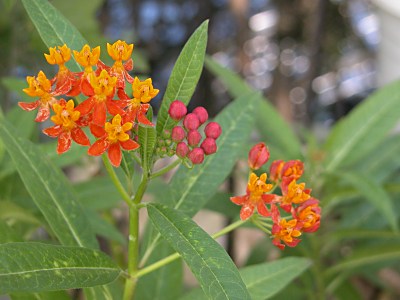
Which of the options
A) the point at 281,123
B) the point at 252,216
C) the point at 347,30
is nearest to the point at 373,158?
the point at 281,123

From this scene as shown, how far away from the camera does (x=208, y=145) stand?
708mm

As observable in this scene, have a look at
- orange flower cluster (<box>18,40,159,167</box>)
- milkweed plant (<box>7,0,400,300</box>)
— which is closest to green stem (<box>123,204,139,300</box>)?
milkweed plant (<box>7,0,400,300</box>)

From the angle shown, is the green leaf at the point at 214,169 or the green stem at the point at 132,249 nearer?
the green stem at the point at 132,249

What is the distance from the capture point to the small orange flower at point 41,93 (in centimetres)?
67

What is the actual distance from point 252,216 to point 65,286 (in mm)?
207

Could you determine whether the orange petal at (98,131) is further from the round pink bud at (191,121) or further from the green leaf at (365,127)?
the green leaf at (365,127)

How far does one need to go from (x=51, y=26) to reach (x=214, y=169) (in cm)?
28

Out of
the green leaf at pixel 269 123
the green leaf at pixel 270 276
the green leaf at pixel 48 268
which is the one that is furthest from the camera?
the green leaf at pixel 269 123

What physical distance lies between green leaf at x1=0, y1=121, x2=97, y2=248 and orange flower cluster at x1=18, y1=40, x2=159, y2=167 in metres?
0.12

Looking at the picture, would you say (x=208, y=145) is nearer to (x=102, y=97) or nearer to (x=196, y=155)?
(x=196, y=155)

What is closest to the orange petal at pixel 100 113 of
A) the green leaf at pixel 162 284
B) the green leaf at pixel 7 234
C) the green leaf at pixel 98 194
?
the green leaf at pixel 7 234

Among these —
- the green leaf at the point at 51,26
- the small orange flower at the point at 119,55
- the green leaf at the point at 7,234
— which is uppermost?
the green leaf at the point at 51,26

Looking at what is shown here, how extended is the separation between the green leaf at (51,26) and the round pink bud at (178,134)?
0.51 feet

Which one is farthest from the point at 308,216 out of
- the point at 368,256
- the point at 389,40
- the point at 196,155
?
the point at 389,40
